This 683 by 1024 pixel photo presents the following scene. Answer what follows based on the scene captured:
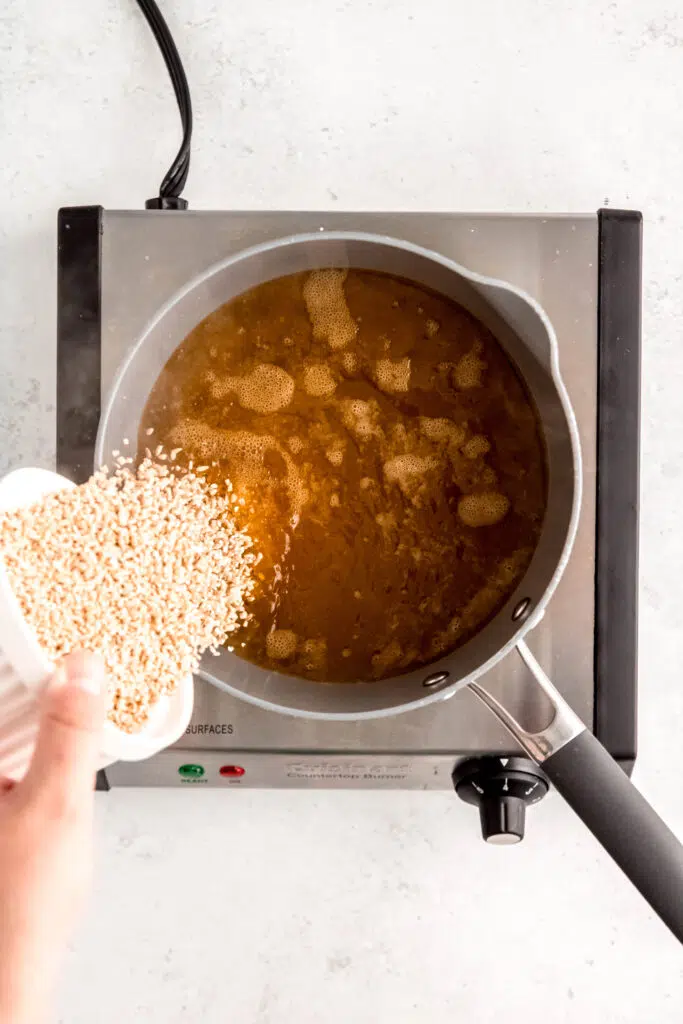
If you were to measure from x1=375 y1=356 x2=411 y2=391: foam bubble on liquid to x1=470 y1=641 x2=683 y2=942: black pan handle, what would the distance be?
24 centimetres

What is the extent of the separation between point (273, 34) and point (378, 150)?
0.50ft

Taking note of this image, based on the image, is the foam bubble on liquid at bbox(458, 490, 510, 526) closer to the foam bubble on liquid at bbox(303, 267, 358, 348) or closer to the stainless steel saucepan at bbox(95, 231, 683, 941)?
the stainless steel saucepan at bbox(95, 231, 683, 941)

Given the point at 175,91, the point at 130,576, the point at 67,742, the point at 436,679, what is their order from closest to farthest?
the point at 67,742, the point at 130,576, the point at 436,679, the point at 175,91

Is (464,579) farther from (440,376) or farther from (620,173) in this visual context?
(620,173)

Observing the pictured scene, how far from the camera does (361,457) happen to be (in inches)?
28.5

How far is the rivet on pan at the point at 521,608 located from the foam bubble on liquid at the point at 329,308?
259 millimetres

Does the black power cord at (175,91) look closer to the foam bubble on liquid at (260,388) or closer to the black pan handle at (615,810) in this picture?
the foam bubble on liquid at (260,388)

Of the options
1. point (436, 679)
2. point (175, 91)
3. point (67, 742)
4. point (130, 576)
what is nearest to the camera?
point (67, 742)

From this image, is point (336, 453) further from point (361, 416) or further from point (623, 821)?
point (623, 821)

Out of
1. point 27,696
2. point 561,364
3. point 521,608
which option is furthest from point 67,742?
point 561,364

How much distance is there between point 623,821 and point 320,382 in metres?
0.41

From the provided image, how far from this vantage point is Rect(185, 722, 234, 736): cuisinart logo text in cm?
70

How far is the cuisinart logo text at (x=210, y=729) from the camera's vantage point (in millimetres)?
696

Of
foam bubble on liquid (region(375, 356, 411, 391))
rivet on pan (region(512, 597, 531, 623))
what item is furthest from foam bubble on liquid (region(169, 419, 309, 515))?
rivet on pan (region(512, 597, 531, 623))
